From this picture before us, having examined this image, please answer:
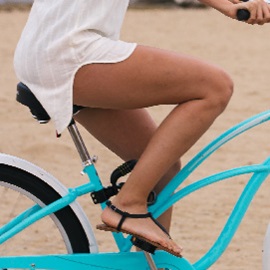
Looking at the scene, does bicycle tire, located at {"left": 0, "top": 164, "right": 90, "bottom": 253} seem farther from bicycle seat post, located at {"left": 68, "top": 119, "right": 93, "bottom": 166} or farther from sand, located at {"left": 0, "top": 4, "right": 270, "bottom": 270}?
sand, located at {"left": 0, "top": 4, "right": 270, "bottom": 270}

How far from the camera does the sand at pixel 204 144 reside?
224 inches

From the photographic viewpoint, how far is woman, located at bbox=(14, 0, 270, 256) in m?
3.32

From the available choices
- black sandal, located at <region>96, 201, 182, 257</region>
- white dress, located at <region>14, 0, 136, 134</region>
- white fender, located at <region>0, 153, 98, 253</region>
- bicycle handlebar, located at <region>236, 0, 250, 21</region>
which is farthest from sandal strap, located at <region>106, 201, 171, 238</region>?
bicycle handlebar, located at <region>236, 0, 250, 21</region>

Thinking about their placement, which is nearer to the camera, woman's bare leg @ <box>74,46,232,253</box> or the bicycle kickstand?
woman's bare leg @ <box>74,46,232,253</box>

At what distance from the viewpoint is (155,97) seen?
11.1 feet

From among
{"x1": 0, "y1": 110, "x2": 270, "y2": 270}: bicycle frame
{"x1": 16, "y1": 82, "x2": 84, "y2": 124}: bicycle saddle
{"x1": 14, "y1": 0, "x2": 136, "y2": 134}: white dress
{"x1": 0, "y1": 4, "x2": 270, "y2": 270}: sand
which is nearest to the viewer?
{"x1": 14, "y1": 0, "x2": 136, "y2": 134}: white dress

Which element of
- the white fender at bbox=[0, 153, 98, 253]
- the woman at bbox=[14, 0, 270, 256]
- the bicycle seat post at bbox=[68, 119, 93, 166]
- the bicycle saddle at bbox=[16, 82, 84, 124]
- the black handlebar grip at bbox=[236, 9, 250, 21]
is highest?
the black handlebar grip at bbox=[236, 9, 250, 21]

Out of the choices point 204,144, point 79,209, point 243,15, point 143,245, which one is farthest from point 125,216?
point 204,144

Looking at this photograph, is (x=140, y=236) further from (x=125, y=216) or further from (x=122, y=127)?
(x=122, y=127)

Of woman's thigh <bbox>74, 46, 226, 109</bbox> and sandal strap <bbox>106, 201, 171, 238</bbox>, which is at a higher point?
woman's thigh <bbox>74, 46, 226, 109</bbox>

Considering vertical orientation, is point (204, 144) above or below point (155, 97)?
below

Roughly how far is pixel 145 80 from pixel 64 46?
0.28 metres

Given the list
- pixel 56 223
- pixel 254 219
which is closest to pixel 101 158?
pixel 254 219

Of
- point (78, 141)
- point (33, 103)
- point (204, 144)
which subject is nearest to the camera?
point (33, 103)
